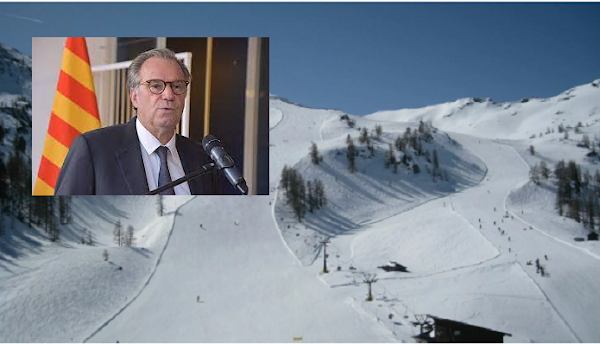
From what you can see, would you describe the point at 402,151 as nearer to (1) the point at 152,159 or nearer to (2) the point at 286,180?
(2) the point at 286,180

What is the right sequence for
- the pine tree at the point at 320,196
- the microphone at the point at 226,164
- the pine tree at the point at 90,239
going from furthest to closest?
the pine tree at the point at 320,196 < the pine tree at the point at 90,239 < the microphone at the point at 226,164

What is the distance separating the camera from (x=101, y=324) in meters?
29.3

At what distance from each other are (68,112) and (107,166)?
2365 millimetres

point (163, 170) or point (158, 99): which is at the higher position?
point (158, 99)

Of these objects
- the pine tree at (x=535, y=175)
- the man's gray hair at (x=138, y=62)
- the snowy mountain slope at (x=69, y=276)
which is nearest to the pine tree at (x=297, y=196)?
the snowy mountain slope at (x=69, y=276)

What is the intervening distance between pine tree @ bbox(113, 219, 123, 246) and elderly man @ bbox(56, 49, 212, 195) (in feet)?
105

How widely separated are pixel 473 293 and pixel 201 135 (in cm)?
2257

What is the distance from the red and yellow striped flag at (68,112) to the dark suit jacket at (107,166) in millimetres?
864

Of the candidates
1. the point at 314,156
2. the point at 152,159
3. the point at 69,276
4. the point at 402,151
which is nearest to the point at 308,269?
the point at 69,276

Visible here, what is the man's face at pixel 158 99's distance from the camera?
1200cm

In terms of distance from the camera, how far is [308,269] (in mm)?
37688

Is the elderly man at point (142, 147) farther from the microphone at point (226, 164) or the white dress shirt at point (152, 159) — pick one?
the microphone at point (226, 164)

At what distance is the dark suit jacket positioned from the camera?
12.1m

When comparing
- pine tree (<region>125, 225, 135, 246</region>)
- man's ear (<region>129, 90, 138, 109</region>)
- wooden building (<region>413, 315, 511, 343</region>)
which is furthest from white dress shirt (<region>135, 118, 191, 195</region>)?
pine tree (<region>125, 225, 135, 246</region>)
